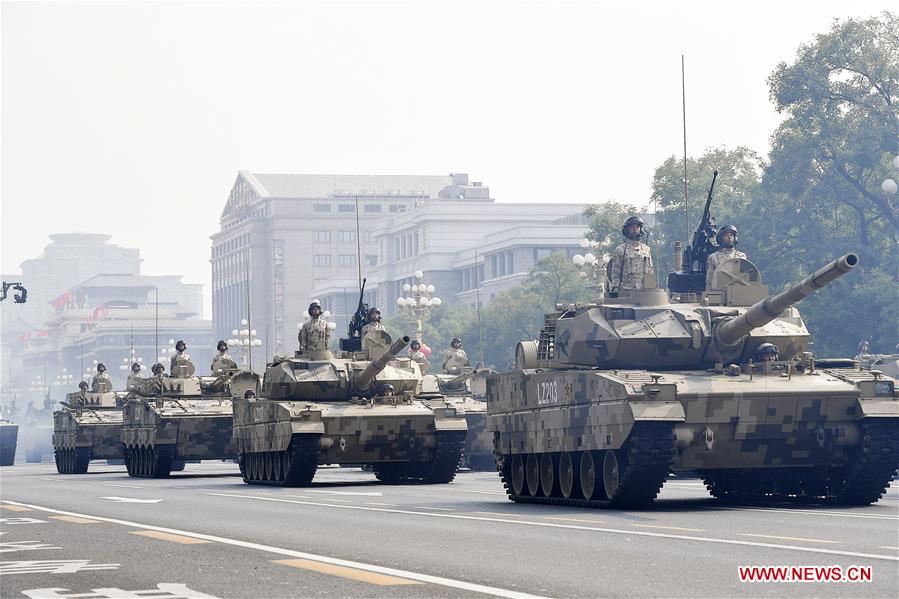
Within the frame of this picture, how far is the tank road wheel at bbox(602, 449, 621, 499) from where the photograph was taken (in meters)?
21.0

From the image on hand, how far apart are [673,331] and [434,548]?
8328 mm

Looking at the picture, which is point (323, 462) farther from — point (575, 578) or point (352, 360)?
point (575, 578)

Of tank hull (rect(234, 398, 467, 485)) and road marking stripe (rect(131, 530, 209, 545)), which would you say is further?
tank hull (rect(234, 398, 467, 485))

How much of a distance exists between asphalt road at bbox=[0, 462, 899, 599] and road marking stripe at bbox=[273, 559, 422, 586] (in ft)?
0.05

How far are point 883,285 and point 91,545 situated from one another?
4854cm

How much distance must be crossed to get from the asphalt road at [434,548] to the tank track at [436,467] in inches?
279

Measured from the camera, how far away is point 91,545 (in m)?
16.4

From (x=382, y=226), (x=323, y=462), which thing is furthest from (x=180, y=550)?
(x=382, y=226)

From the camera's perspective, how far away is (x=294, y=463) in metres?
31.0

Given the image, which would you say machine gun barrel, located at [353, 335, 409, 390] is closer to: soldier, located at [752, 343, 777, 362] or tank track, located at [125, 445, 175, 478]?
tank track, located at [125, 445, 175, 478]

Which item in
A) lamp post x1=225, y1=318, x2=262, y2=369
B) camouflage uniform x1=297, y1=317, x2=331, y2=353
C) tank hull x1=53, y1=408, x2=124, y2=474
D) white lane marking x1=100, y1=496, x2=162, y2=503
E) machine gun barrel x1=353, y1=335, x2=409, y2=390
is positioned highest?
lamp post x1=225, y1=318, x2=262, y2=369

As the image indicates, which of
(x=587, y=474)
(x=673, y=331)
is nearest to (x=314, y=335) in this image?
(x=673, y=331)

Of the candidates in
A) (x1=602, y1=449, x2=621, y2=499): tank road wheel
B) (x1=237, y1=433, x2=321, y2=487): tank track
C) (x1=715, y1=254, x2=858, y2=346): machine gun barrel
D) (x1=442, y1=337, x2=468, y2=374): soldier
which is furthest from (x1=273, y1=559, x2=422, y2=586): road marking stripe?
(x1=442, y1=337, x2=468, y2=374): soldier

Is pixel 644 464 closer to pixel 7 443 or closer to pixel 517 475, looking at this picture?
pixel 517 475
